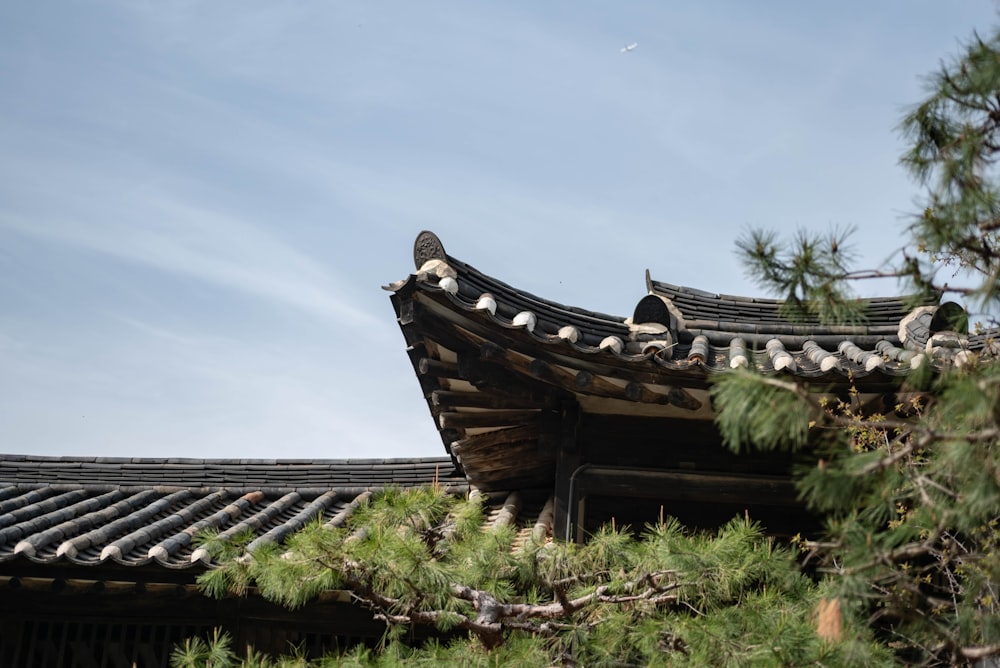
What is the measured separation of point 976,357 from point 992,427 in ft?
5.16

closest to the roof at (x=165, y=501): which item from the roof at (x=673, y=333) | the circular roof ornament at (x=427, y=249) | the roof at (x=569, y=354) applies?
the roof at (x=569, y=354)

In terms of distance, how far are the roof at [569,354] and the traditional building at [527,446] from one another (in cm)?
1

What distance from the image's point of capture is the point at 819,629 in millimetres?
4254

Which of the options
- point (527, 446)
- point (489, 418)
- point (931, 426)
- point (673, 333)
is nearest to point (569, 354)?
point (673, 333)

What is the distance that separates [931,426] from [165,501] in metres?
7.03

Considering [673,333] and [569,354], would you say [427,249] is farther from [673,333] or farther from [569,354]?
[673,333]

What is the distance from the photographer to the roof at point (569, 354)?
655 centimetres

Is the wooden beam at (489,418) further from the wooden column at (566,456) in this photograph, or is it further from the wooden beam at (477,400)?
the wooden column at (566,456)

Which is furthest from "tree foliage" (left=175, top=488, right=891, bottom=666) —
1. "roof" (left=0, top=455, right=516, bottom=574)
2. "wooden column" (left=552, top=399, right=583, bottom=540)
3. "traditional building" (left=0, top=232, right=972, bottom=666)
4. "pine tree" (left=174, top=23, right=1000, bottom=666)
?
"wooden column" (left=552, top=399, right=583, bottom=540)

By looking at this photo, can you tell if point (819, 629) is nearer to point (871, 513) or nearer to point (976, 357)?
point (871, 513)

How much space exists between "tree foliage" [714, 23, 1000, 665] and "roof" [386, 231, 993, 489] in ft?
6.36

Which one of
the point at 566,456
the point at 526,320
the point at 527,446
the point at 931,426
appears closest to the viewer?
the point at 931,426

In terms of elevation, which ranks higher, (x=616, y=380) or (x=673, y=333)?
(x=673, y=333)

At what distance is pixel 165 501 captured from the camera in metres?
9.17
